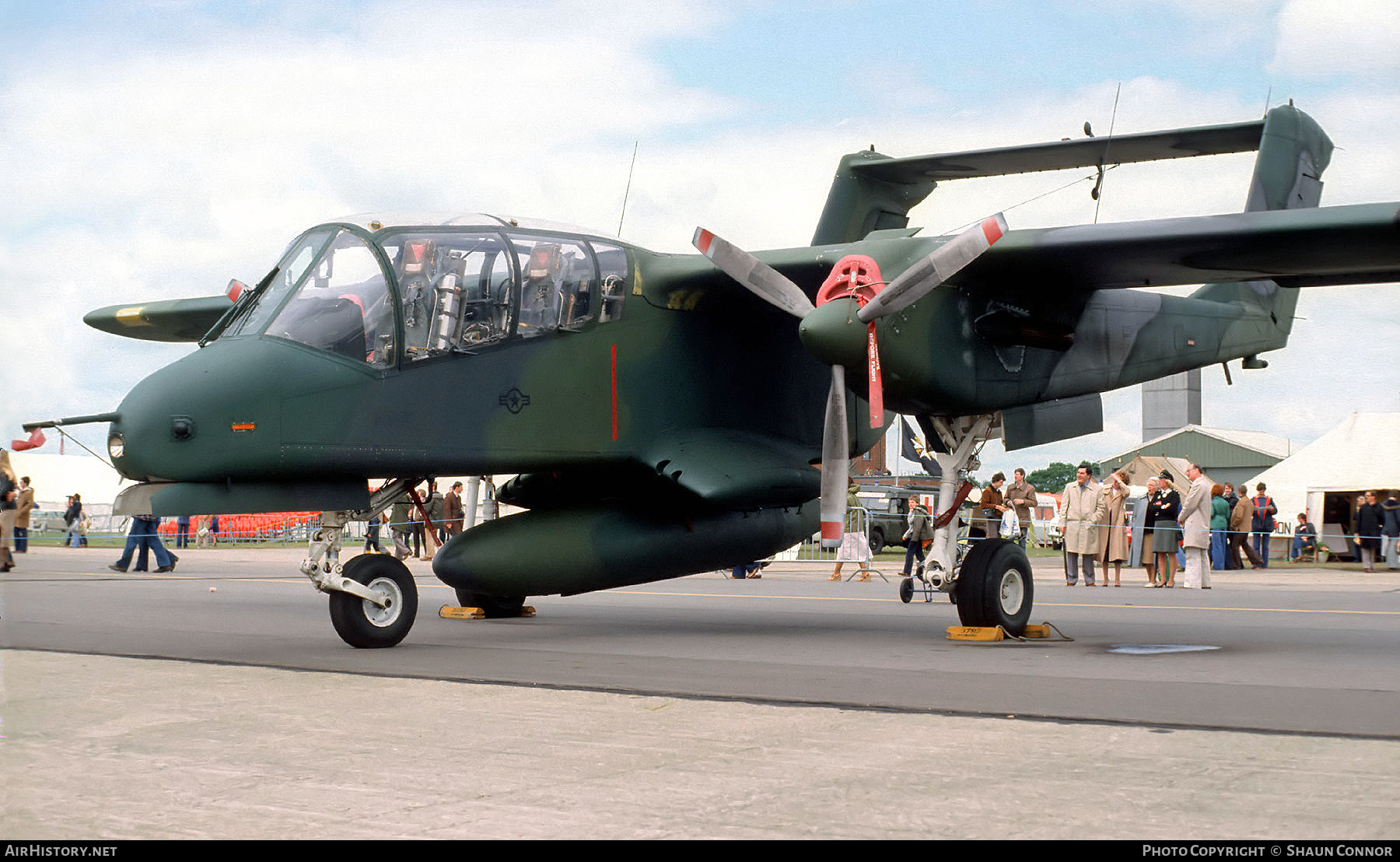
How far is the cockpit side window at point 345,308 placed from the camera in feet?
34.5

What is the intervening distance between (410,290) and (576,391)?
1.98 metres

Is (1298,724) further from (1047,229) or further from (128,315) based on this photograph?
(128,315)

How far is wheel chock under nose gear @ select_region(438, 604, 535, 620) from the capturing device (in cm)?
1501

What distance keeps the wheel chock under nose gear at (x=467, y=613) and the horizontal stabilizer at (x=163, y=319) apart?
15.4 ft

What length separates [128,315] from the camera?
1720cm

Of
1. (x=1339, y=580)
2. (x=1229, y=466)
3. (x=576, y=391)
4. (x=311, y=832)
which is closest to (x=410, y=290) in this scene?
(x=576, y=391)

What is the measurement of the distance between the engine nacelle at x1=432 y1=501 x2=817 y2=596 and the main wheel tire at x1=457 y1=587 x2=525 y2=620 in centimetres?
247

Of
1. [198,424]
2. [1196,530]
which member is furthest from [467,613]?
[1196,530]

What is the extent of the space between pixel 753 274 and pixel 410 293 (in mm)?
3209

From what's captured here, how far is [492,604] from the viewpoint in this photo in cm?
1487

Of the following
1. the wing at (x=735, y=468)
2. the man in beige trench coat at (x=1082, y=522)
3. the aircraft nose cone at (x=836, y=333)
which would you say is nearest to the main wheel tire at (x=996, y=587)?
the wing at (x=735, y=468)

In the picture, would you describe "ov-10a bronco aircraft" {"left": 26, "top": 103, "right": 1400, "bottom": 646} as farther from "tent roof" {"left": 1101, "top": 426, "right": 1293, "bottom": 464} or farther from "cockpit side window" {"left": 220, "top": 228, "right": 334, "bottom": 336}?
"tent roof" {"left": 1101, "top": 426, "right": 1293, "bottom": 464}

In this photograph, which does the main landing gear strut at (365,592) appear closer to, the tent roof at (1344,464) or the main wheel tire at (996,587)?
the main wheel tire at (996,587)

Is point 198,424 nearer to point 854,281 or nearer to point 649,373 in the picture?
point 649,373
